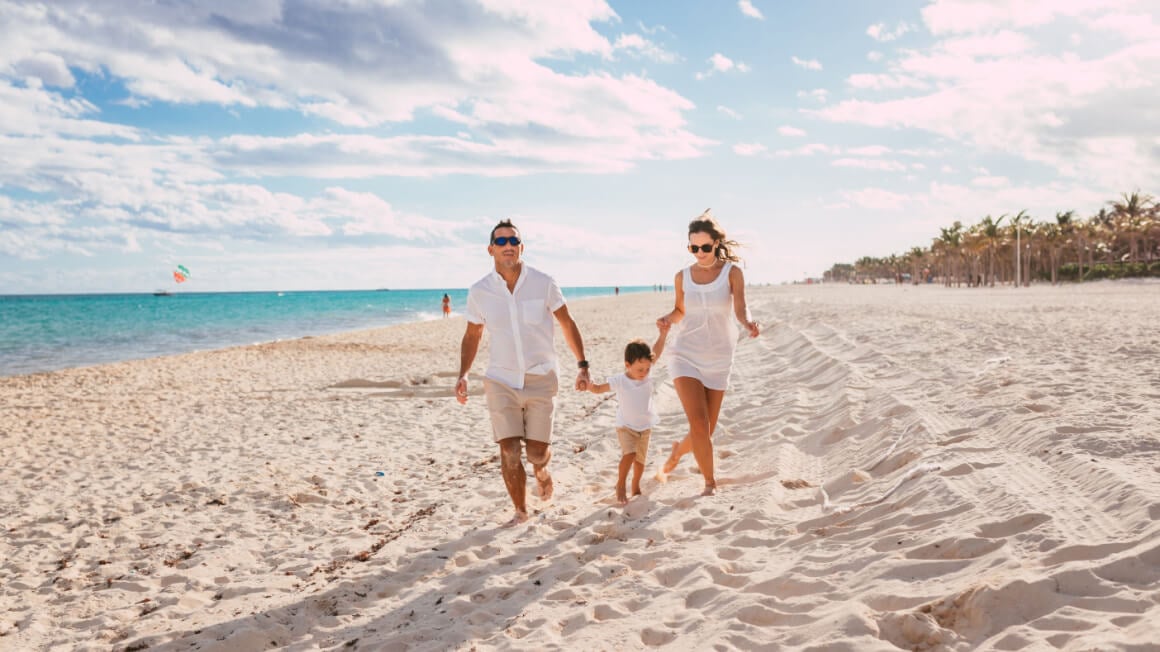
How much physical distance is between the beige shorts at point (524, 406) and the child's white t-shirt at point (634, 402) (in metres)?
0.54

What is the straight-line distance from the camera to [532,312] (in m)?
4.85

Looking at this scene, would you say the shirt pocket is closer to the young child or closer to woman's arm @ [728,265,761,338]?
the young child

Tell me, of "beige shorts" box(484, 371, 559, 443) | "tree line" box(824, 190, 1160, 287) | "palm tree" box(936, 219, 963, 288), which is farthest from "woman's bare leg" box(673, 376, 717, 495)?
"palm tree" box(936, 219, 963, 288)

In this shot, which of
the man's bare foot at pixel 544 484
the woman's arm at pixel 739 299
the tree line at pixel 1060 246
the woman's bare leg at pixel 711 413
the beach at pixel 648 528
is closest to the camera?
the beach at pixel 648 528

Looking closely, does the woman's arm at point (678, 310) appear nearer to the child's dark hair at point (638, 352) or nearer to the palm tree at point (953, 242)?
the child's dark hair at point (638, 352)

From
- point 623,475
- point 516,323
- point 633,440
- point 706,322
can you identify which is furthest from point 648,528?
point 516,323

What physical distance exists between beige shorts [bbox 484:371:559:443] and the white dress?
38.8 inches

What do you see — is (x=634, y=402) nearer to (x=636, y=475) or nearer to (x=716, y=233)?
(x=636, y=475)

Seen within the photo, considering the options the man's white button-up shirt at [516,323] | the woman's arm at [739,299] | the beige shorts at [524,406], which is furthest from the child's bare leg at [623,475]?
the woman's arm at [739,299]

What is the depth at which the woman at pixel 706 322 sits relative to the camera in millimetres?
5105

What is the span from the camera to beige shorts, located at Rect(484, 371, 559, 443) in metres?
4.88

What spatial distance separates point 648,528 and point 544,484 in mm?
1075

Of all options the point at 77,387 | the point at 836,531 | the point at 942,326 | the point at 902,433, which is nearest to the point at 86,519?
the point at 836,531

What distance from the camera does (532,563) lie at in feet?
14.4
